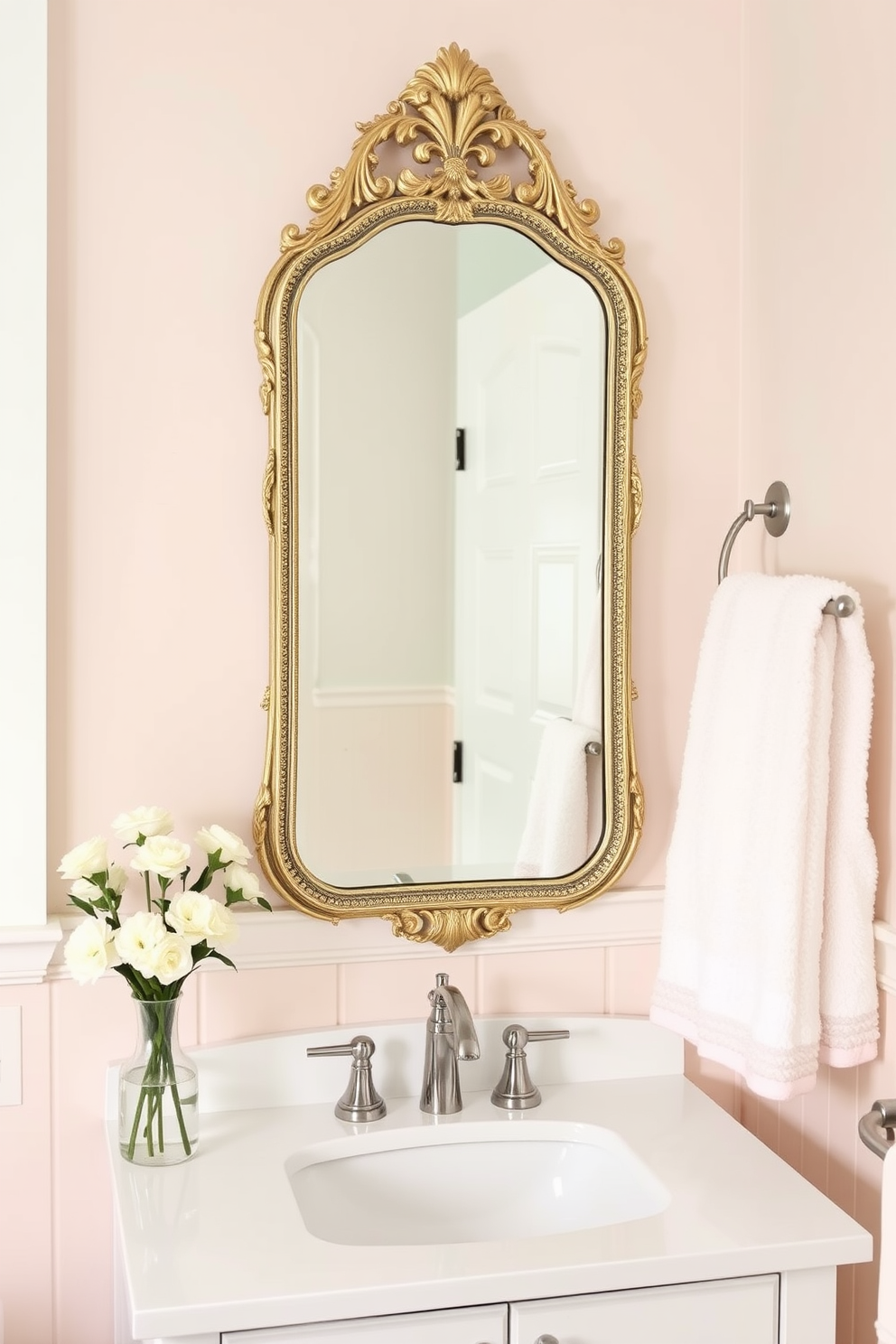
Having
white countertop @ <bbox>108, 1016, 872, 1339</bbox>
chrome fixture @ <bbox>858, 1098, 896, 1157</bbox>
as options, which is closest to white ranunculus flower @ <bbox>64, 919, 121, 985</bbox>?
white countertop @ <bbox>108, 1016, 872, 1339</bbox>

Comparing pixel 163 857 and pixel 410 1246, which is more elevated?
pixel 163 857

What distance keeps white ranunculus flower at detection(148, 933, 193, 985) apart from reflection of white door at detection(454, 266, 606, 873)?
1.22 ft

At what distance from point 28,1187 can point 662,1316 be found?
0.72 metres

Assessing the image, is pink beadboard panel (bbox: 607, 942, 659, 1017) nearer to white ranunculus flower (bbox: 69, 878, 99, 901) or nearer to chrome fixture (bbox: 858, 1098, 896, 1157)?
chrome fixture (bbox: 858, 1098, 896, 1157)

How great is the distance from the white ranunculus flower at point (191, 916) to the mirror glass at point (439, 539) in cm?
19

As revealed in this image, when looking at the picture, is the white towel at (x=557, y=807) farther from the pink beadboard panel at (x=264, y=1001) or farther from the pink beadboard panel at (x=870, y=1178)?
the pink beadboard panel at (x=870, y=1178)

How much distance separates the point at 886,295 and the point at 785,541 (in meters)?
0.32

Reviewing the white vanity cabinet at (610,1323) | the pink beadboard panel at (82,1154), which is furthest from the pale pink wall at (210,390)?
the white vanity cabinet at (610,1323)

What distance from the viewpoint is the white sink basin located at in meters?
Answer: 1.40

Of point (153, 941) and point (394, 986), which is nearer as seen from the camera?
point (153, 941)

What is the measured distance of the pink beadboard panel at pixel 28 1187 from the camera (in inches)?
57.0

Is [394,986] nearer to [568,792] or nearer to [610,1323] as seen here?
[568,792]

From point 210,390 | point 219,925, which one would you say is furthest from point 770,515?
point 219,925

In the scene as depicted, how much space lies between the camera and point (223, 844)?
4.62ft
